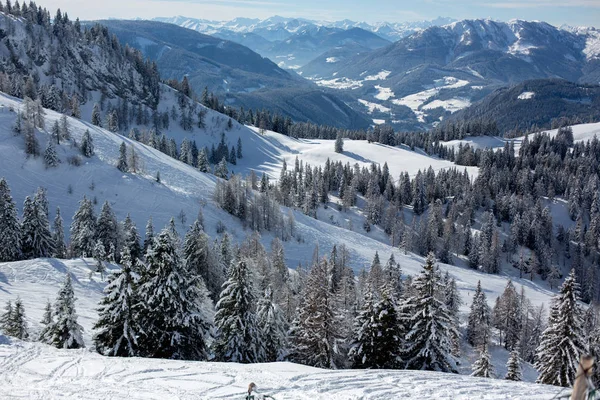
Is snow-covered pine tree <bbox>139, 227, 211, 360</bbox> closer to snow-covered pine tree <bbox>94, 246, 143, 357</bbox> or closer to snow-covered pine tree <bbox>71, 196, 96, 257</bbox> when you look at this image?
snow-covered pine tree <bbox>94, 246, 143, 357</bbox>

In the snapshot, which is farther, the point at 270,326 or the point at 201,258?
the point at 201,258

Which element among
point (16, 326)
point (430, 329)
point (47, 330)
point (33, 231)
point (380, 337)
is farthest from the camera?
point (33, 231)

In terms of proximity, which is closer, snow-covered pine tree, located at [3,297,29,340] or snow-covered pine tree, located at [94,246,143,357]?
snow-covered pine tree, located at [94,246,143,357]

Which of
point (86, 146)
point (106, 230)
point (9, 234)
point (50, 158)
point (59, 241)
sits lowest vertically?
point (59, 241)

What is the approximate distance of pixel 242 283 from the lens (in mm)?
31547

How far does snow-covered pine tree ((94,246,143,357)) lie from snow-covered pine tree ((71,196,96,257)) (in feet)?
131

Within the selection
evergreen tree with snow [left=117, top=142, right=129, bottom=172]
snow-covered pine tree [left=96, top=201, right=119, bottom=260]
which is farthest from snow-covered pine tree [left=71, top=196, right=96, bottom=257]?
evergreen tree with snow [left=117, top=142, right=129, bottom=172]

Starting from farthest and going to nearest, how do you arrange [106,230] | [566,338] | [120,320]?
[106,230], [566,338], [120,320]

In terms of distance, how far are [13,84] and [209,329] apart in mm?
157081

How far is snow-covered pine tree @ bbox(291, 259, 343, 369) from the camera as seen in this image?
32.5 m

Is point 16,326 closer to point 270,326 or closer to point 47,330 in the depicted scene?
point 47,330

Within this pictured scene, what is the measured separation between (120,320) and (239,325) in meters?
8.53

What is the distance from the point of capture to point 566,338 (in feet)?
90.6

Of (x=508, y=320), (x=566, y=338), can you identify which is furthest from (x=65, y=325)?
(x=508, y=320)
